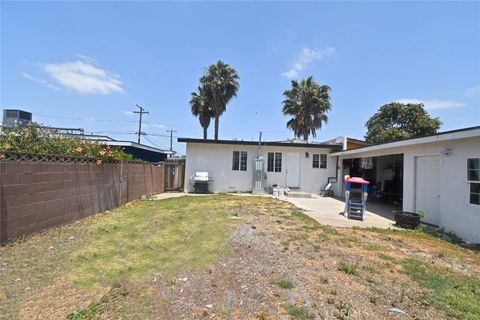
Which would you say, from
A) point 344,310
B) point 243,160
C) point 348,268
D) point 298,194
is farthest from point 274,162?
point 344,310

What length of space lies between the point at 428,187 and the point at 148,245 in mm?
8514

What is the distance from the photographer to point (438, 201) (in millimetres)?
8820

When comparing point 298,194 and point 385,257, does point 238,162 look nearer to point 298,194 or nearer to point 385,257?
point 298,194

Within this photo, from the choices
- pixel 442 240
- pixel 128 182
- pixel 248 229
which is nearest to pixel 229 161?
pixel 128 182

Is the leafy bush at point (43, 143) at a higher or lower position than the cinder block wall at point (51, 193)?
higher

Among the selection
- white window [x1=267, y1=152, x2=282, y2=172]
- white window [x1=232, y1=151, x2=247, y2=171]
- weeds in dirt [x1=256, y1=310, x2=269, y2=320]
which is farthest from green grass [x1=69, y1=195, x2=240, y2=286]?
white window [x1=267, y1=152, x2=282, y2=172]

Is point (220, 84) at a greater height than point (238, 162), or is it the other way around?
point (220, 84)

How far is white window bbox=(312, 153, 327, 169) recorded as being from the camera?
17.6 meters

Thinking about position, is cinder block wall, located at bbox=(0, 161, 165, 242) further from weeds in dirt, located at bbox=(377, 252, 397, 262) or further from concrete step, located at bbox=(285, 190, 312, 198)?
concrete step, located at bbox=(285, 190, 312, 198)

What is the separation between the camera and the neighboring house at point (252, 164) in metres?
17.0

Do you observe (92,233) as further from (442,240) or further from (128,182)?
(442,240)

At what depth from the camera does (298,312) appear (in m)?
3.14

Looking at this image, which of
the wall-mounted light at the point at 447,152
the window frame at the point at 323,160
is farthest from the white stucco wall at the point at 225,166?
the wall-mounted light at the point at 447,152

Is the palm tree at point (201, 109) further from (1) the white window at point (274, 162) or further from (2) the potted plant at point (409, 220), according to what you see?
(2) the potted plant at point (409, 220)
